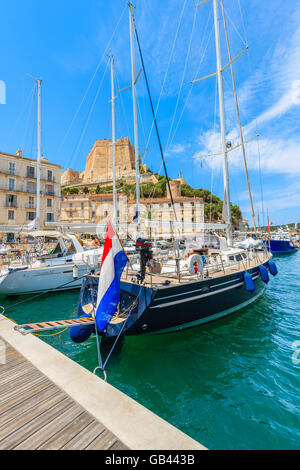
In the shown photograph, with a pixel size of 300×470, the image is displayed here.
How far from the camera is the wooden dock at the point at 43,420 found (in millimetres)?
2053

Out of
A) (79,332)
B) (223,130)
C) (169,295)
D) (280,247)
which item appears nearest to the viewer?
(79,332)

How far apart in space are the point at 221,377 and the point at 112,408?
3.12 m

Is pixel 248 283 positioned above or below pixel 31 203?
below

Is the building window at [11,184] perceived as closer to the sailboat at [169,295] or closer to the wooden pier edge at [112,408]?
the sailboat at [169,295]

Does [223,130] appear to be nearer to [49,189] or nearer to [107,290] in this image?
[107,290]

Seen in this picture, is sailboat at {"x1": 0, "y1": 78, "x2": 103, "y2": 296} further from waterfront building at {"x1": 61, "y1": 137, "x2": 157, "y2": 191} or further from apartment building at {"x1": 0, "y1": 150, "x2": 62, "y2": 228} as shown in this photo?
waterfront building at {"x1": 61, "y1": 137, "x2": 157, "y2": 191}

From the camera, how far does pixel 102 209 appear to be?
56.7 meters

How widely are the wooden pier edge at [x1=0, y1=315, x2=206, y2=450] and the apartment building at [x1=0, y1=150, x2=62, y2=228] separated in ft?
98.8

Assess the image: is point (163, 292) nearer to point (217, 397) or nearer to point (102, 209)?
point (217, 397)

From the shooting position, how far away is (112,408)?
2447mm

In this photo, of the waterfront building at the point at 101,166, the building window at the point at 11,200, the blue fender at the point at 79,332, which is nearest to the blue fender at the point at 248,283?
the blue fender at the point at 79,332

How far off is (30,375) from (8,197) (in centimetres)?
3551

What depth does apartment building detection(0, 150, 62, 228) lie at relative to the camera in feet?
104

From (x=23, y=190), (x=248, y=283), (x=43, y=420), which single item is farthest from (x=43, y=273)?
(x=23, y=190)
